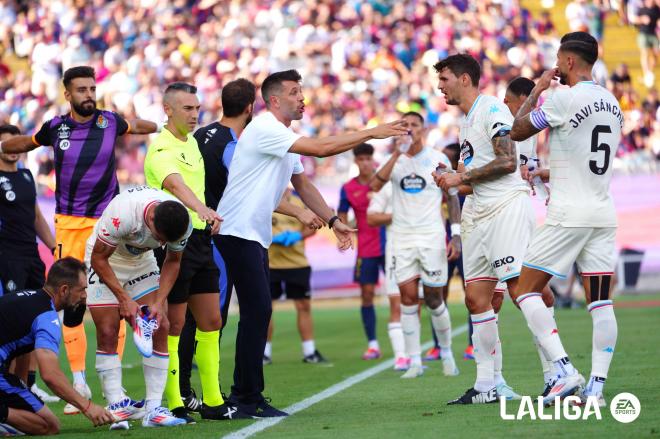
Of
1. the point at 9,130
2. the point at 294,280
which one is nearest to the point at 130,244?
the point at 9,130

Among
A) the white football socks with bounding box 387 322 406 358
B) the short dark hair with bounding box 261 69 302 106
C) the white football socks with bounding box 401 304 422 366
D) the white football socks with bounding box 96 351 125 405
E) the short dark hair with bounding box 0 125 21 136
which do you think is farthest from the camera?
the white football socks with bounding box 387 322 406 358

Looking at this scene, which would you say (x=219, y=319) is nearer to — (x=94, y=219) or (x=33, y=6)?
(x=94, y=219)

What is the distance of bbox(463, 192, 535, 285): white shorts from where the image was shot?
8867 millimetres

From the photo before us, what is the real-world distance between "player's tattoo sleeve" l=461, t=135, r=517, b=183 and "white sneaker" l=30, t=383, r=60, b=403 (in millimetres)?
4554

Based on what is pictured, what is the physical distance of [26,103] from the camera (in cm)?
3052

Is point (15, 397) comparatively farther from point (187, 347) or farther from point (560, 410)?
point (560, 410)

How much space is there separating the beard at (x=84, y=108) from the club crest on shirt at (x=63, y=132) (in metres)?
0.16

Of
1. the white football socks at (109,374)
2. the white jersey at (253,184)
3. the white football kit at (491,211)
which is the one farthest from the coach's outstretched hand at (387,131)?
the white football socks at (109,374)

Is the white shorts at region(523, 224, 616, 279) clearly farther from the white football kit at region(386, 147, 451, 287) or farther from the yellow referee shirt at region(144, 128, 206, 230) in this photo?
the white football kit at region(386, 147, 451, 287)

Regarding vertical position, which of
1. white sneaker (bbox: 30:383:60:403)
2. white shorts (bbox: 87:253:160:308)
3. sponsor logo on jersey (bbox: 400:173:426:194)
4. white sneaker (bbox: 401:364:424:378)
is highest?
sponsor logo on jersey (bbox: 400:173:426:194)

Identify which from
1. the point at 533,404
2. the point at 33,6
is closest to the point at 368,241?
the point at 533,404

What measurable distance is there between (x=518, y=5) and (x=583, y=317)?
1525cm

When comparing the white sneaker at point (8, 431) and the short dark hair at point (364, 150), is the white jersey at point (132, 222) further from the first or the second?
the short dark hair at point (364, 150)

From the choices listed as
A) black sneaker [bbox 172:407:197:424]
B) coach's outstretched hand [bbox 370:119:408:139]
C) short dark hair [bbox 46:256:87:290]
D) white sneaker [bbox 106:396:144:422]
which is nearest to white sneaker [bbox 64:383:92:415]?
white sneaker [bbox 106:396:144:422]
